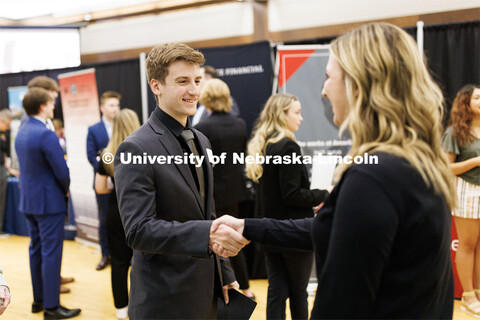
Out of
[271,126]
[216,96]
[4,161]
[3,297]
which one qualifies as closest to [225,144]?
[216,96]

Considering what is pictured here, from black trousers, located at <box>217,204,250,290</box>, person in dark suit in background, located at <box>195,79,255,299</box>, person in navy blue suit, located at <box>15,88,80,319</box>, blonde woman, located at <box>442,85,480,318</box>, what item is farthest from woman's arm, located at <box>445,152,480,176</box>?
person in navy blue suit, located at <box>15,88,80,319</box>

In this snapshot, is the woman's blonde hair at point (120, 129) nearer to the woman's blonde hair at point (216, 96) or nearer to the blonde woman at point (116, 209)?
the blonde woman at point (116, 209)

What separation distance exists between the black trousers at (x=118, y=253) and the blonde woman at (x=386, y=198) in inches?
98.4

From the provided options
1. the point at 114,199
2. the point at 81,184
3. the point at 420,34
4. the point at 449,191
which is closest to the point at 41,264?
the point at 114,199

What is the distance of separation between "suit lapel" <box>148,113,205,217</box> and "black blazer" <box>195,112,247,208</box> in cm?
204

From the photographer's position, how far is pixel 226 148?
3.75 meters

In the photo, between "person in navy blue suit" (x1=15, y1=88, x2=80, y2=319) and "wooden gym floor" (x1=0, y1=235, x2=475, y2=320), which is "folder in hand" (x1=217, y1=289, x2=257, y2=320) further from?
"person in navy blue suit" (x1=15, y1=88, x2=80, y2=319)

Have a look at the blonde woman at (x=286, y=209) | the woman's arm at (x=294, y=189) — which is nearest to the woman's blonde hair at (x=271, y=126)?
the blonde woman at (x=286, y=209)

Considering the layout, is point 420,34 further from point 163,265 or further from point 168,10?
point 168,10

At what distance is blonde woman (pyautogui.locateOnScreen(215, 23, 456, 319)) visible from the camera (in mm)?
911

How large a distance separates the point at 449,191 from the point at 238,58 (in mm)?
3887

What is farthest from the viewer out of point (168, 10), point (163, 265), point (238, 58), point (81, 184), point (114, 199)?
point (168, 10)

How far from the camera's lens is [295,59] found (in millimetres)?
3979

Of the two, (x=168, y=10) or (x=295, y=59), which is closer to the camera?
(x=295, y=59)
